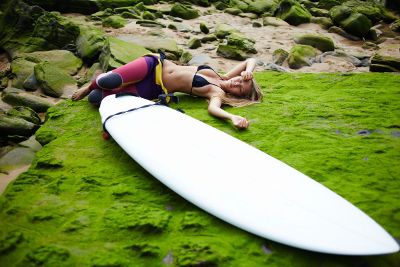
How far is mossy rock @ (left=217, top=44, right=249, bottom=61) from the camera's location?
6516 millimetres

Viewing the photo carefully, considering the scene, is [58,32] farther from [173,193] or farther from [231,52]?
[173,193]

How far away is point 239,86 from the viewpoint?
343 centimetres

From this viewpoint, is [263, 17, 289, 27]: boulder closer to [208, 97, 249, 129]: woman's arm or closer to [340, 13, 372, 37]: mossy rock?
[340, 13, 372, 37]: mossy rock

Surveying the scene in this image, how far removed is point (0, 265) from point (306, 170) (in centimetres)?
195

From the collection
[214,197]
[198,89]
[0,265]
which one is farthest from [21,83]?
[214,197]

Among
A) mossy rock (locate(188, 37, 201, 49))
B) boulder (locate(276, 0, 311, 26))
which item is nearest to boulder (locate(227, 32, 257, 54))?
mossy rock (locate(188, 37, 201, 49))

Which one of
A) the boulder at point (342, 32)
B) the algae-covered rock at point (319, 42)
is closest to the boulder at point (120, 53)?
the algae-covered rock at point (319, 42)

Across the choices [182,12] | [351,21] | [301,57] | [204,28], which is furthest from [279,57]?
[182,12]

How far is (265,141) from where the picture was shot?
2.56 m

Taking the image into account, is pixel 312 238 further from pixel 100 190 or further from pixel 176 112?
pixel 176 112

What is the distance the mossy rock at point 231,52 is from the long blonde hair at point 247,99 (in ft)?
10.9

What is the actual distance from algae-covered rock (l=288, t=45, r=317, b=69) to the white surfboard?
4148 mm

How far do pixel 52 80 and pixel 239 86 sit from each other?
3300mm

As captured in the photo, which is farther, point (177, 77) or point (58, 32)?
point (58, 32)
